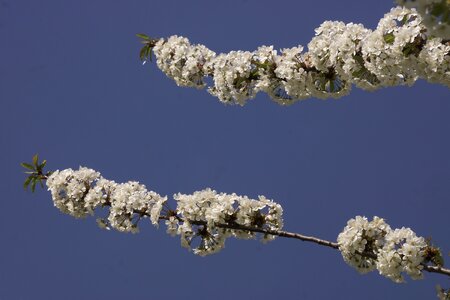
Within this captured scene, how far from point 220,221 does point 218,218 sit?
0.06 m

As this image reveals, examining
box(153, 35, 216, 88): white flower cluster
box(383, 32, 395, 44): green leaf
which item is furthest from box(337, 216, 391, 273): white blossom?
box(153, 35, 216, 88): white flower cluster

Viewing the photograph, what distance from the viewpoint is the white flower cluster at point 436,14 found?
2.66m

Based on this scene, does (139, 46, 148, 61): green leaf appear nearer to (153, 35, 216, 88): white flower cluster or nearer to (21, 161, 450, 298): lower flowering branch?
(153, 35, 216, 88): white flower cluster

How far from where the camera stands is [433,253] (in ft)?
19.7

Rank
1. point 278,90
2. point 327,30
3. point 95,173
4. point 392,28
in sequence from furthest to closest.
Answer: point 95,173 → point 278,90 → point 327,30 → point 392,28

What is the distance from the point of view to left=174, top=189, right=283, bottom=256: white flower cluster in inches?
272

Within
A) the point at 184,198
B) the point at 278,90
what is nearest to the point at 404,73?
the point at 278,90

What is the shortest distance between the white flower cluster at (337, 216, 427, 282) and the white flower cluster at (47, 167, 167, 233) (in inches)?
96.7

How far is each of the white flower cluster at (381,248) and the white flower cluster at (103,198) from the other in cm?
246

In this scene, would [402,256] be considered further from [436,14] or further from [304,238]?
[436,14]

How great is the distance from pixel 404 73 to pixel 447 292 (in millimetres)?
2501

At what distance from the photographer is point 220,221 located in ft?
22.7

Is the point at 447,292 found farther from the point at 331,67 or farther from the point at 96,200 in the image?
the point at 96,200

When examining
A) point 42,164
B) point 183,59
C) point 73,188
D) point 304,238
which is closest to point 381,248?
point 304,238
